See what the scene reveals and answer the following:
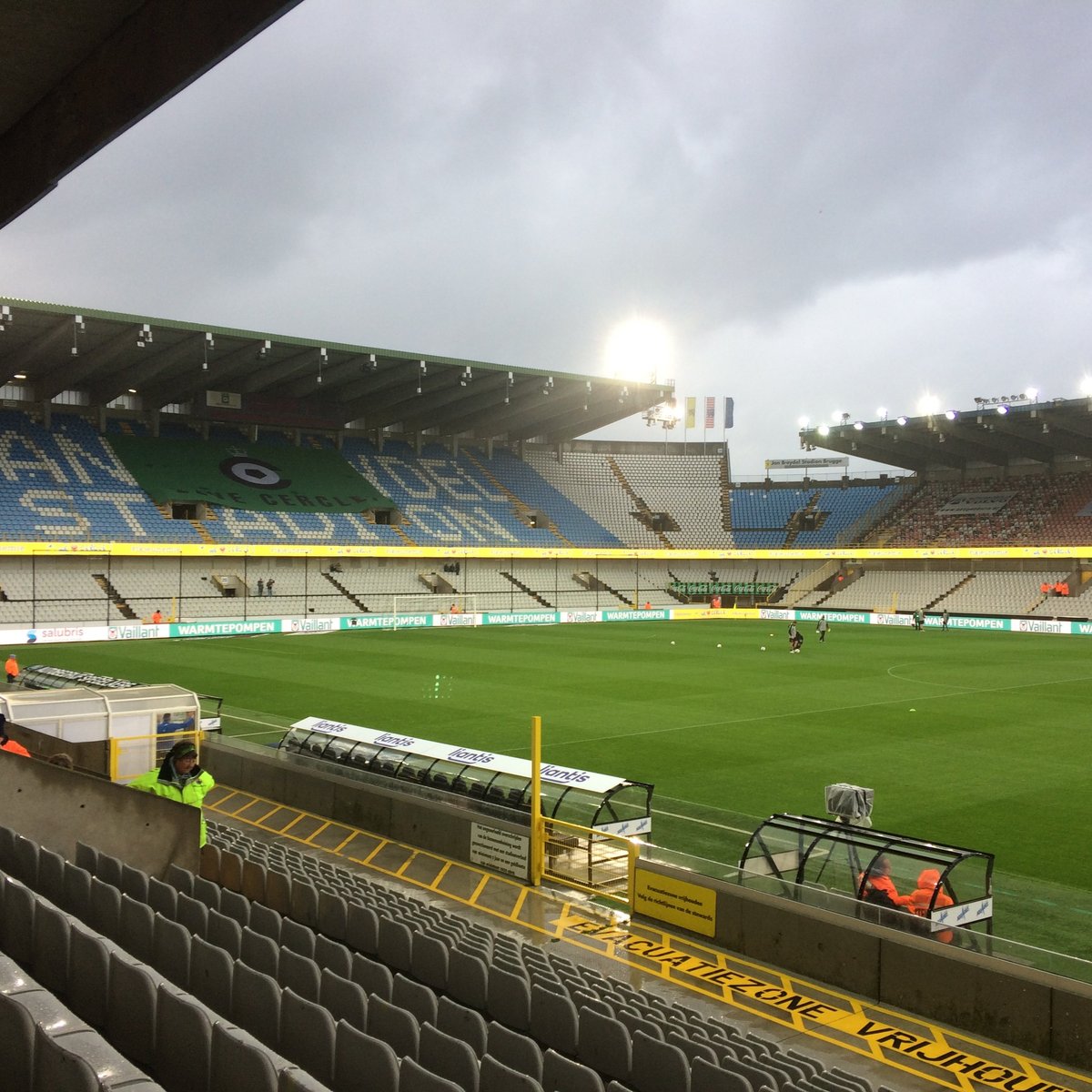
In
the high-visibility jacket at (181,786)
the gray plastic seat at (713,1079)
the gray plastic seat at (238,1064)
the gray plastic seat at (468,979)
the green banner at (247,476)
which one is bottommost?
the gray plastic seat at (468,979)

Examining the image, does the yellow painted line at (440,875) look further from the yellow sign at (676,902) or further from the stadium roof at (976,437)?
the stadium roof at (976,437)

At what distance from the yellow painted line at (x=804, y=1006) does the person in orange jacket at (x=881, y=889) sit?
3.35ft

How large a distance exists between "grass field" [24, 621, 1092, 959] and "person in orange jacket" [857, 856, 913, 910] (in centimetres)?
94

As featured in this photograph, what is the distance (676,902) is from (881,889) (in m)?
2.29

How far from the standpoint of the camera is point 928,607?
67312mm

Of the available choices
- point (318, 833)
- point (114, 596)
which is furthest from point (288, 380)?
point (318, 833)

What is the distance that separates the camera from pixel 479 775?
48.9 ft

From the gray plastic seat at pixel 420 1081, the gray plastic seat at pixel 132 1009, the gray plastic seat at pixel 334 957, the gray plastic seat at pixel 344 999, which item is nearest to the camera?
the gray plastic seat at pixel 420 1081

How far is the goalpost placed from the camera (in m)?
59.2

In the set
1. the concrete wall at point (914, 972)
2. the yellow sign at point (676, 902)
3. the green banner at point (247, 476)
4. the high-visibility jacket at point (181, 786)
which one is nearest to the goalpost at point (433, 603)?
the green banner at point (247, 476)

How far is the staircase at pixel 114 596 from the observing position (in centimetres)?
5109

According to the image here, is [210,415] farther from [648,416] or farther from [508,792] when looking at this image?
[508,792]

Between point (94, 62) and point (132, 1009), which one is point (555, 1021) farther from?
point (94, 62)

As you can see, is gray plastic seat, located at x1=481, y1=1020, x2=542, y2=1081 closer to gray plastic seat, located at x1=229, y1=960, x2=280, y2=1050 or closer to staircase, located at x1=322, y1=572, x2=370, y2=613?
gray plastic seat, located at x1=229, y1=960, x2=280, y2=1050
